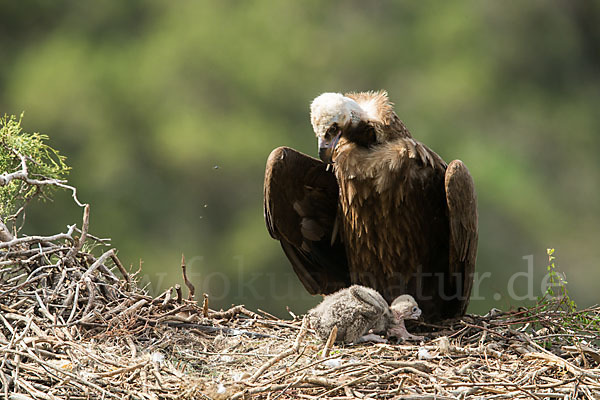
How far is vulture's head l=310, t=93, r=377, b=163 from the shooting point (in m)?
3.45

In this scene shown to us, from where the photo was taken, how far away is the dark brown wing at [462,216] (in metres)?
3.42

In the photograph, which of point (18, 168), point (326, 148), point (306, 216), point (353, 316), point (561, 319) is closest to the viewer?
point (353, 316)

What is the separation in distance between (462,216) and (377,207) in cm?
42

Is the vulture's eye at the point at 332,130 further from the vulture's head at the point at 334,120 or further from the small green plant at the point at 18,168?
the small green plant at the point at 18,168

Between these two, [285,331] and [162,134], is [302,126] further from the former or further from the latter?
[285,331]

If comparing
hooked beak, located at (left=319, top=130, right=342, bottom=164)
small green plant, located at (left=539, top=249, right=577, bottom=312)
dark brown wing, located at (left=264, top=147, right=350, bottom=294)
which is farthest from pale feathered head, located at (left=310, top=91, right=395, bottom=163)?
small green plant, located at (left=539, top=249, right=577, bottom=312)

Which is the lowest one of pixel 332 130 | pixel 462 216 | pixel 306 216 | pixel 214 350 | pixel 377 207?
pixel 214 350

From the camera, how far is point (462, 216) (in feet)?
11.3

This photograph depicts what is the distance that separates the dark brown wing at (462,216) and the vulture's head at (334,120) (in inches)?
18.2

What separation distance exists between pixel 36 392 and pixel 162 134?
6.80 m

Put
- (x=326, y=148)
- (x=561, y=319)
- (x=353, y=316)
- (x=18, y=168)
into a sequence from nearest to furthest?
(x=353, y=316) < (x=561, y=319) < (x=326, y=148) < (x=18, y=168)

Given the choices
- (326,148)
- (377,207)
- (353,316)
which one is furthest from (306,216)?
(353,316)

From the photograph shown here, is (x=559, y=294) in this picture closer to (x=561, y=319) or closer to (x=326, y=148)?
(x=561, y=319)

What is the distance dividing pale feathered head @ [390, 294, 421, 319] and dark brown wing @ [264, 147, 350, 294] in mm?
597
